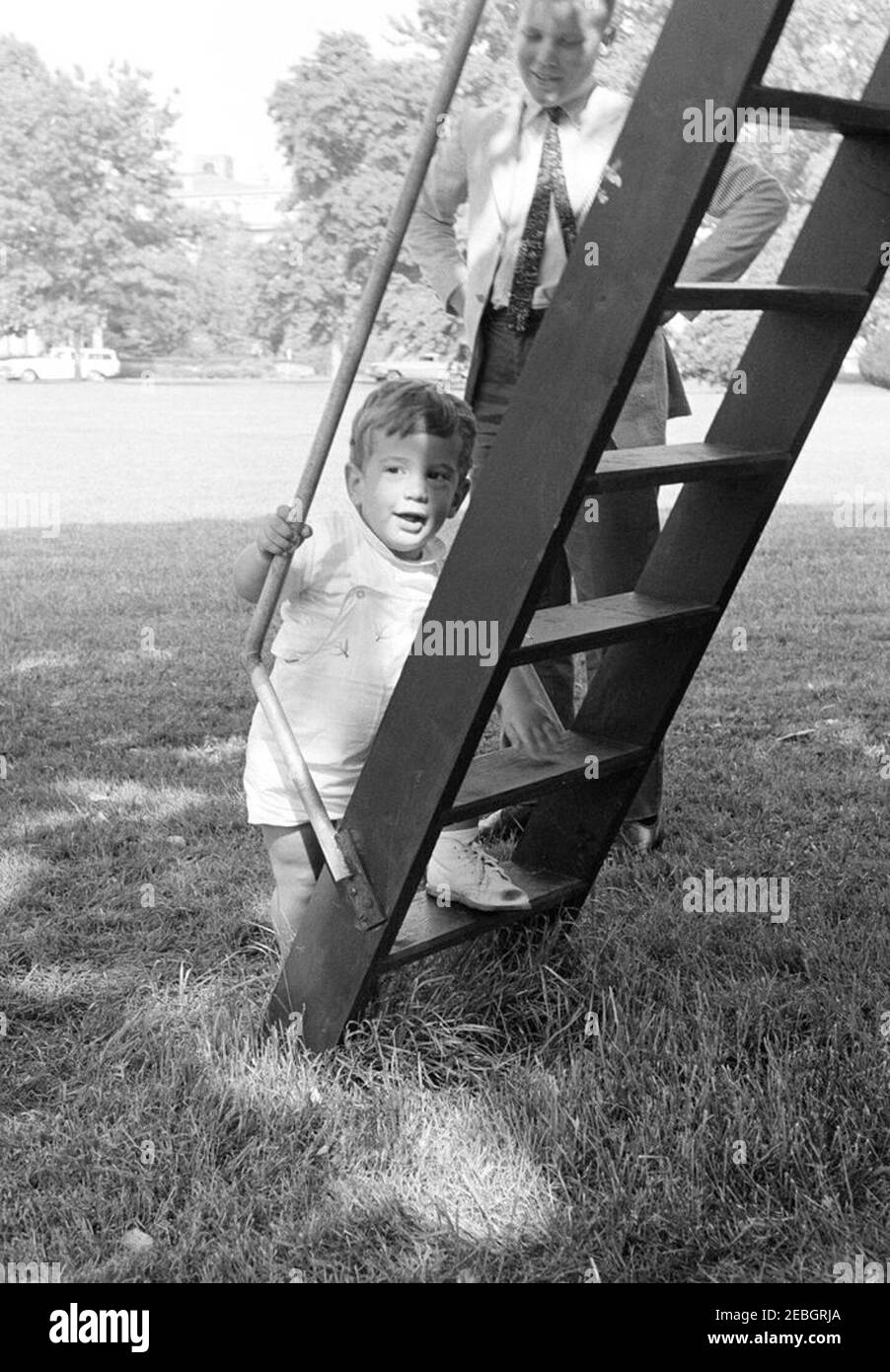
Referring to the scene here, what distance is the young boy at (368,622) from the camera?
280 centimetres

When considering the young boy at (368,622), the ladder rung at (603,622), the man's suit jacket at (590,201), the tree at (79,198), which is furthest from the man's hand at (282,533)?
the tree at (79,198)

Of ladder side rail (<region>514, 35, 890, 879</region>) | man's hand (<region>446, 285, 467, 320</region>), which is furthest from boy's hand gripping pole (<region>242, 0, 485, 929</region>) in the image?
man's hand (<region>446, 285, 467, 320</region>)

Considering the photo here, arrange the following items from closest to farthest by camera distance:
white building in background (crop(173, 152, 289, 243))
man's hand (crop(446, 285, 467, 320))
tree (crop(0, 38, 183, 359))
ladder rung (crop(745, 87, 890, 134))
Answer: ladder rung (crop(745, 87, 890, 134)), man's hand (crop(446, 285, 467, 320)), tree (crop(0, 38, 183, 359)), white building in background (crop(173, 152, 289, 243))

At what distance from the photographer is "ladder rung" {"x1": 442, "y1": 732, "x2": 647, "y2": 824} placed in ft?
8.44

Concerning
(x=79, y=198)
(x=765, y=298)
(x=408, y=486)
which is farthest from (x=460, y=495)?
(x=79, y=198)

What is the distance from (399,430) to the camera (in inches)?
108

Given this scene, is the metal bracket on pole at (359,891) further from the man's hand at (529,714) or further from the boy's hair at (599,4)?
the boy's hair at (599,4)

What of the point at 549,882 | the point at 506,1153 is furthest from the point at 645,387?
the point at 506,1153

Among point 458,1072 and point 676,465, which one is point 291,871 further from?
point 676,465

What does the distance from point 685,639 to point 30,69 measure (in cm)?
6199

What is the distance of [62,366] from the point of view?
1941 inches

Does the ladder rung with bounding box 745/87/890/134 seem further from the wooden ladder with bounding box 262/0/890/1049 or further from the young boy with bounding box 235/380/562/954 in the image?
the young boy with bounding box 235/380/562/954

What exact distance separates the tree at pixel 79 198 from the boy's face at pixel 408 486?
170ft

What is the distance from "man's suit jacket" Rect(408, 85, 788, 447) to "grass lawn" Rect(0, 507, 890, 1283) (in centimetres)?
123
